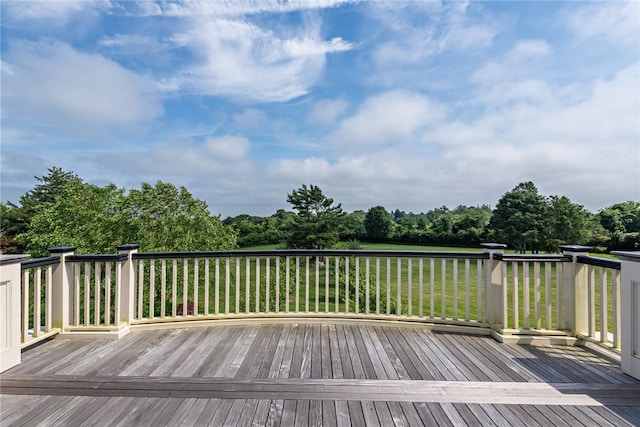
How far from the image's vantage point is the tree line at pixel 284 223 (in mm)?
8578

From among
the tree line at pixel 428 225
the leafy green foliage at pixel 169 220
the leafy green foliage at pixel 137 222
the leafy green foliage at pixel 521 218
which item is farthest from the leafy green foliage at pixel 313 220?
the leafy green foliage at pixel 521 218

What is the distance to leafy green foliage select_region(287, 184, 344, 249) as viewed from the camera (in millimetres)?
14148

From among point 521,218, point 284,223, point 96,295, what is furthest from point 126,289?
point 521,218

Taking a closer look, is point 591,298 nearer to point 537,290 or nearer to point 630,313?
point 537,290

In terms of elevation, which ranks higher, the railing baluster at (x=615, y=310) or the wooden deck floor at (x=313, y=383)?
the railing baluster at (x=615, y=310)

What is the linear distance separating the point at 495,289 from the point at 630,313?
0.98 meters

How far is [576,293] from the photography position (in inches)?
108

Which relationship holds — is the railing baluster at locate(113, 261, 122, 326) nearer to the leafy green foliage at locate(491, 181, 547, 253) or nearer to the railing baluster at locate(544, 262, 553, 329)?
the railing baluster at locate(544, 262, 553, 329)

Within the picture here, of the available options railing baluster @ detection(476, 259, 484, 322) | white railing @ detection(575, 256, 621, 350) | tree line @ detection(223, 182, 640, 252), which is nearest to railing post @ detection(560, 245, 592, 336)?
white railing @ detection(575, 256, 621, 350)

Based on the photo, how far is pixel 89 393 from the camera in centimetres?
186

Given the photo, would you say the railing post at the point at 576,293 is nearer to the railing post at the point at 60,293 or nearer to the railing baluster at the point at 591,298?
the railing baluster at the point at 591,298

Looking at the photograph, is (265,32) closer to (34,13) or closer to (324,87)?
(324,87)

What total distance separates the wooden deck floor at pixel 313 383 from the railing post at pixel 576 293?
266 millimetres

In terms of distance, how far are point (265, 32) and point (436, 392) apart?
265 inches
